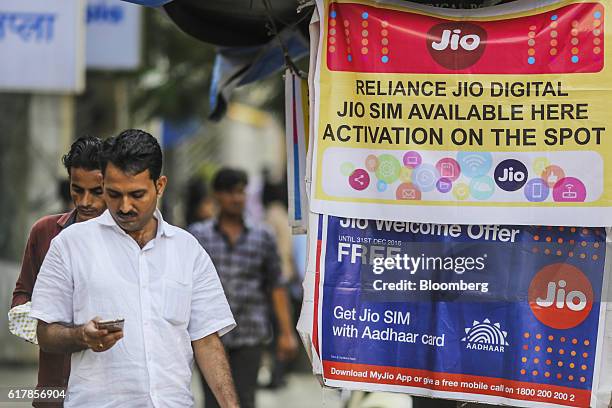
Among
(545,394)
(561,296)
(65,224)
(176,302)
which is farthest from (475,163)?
(65,224)

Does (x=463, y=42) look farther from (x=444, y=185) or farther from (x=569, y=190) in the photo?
(x=569, y=190)

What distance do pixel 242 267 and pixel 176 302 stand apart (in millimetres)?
3517

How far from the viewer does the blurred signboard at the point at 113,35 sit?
1112 cm

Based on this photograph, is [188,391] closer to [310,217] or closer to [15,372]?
[310,217]

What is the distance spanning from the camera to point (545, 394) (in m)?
4.48

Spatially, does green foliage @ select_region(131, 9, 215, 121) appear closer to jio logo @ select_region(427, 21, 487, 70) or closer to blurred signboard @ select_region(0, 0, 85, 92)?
blurred signboard @ select_region(0, 0, 85, 92)

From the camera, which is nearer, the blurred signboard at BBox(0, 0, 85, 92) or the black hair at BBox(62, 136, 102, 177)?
the black hair at BBox(62, 136, 102, 177)

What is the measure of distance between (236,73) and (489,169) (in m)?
2.29

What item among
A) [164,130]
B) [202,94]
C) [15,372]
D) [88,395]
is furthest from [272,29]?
[164,130]

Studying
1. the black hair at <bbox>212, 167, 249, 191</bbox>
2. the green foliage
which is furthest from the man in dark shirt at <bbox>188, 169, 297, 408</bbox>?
the green foliage

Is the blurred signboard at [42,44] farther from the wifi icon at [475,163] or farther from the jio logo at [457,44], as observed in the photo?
the wifi icon at [475,163]

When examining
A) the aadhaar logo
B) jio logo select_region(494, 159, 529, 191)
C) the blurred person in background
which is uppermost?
jio logo select_region(494, 159, 529, 191)

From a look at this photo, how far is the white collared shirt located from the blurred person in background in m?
9.14

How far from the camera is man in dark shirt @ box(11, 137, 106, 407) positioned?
486 cm
